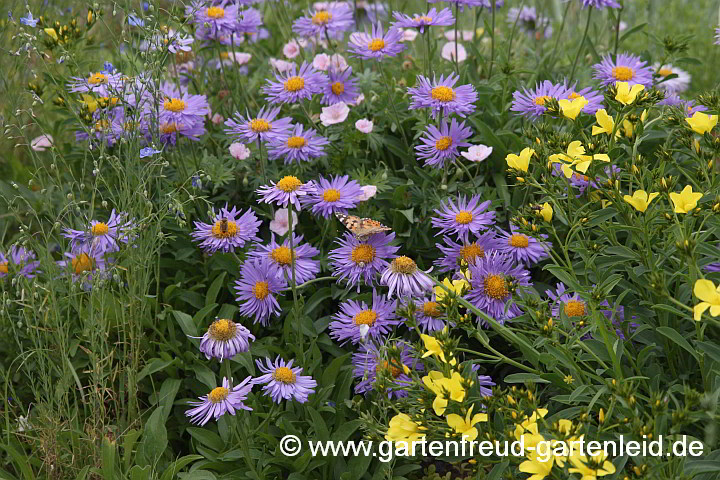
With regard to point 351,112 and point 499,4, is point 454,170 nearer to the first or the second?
point 351,112

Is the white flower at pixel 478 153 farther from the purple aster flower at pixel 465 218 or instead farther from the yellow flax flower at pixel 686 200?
the yellow flax flower at pixel 686 200

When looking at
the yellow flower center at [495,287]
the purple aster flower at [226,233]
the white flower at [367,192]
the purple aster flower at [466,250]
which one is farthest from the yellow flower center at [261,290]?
the yellow flower center at [495,287]

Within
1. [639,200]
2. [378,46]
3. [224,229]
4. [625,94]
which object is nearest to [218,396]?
[224,229]

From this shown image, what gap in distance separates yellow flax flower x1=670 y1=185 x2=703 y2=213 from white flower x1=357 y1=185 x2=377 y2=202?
825 mm

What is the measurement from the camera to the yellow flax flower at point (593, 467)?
1229mm

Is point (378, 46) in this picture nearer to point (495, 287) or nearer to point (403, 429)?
point (495, 287)

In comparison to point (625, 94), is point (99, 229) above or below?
below

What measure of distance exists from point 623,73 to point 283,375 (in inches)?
53.9

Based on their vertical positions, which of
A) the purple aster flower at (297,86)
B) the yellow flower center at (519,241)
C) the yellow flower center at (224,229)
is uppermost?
the purple aster flower at (297,86)

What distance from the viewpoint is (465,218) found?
1.99 m

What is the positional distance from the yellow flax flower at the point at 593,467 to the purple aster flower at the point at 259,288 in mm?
933

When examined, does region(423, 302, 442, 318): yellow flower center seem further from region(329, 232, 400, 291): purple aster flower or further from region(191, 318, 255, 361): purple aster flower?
region(191, 318, 255, 361): purple aster flower

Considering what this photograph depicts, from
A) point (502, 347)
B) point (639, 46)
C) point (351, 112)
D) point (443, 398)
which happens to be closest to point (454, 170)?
point (351, 112)

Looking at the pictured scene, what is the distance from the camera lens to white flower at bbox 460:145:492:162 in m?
2.16
